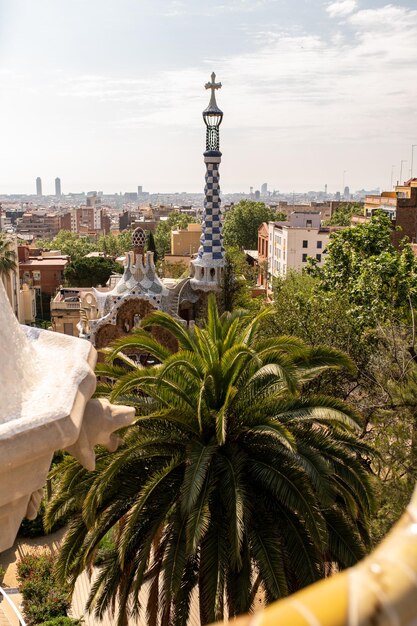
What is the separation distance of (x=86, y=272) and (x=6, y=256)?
16.0m

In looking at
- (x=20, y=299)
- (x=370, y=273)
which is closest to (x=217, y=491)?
(x=370, y=273)

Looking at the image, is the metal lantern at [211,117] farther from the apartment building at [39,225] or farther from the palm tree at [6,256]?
the apartment building at [39,225]

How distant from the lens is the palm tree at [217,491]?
6.68 m

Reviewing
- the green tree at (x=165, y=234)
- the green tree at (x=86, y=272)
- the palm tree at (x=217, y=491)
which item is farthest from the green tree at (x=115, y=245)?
the palm tree at (x=217, y=491)

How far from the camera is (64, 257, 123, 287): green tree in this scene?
50.2 meters

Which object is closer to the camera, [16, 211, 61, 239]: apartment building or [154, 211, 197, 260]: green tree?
[154, 211, 197, 260]: green tree

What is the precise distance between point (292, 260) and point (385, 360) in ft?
118

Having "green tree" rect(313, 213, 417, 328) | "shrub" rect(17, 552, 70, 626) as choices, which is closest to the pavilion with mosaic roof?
"green tree" rect(313, 213, 417, 328)

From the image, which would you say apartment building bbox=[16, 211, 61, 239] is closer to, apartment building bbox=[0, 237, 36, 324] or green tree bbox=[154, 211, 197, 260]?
green tree bbox=[154, 211, 197, 260]

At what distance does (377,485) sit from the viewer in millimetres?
8555

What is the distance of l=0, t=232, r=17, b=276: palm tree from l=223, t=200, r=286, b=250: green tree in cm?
2946

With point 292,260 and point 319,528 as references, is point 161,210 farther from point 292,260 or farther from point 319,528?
point 319,528

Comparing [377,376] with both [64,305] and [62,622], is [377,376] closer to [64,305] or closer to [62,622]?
[62,622]

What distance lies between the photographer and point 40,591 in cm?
1117
